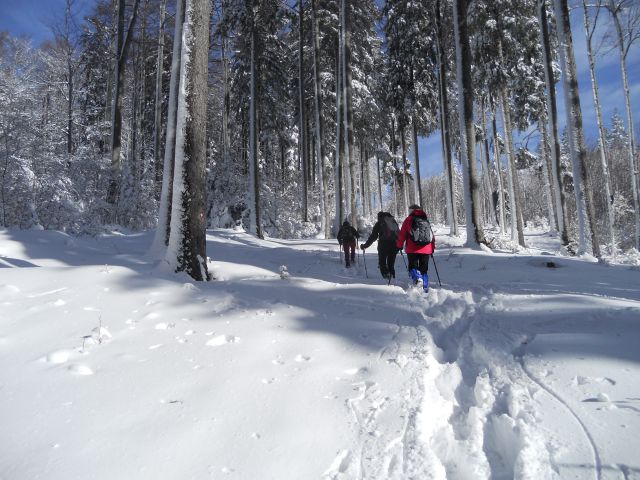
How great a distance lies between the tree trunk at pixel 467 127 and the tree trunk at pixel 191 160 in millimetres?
7968

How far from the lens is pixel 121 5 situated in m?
14.2

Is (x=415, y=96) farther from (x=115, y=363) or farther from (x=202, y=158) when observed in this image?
(x=115, y=363)

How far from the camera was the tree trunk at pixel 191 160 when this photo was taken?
5.84 metres

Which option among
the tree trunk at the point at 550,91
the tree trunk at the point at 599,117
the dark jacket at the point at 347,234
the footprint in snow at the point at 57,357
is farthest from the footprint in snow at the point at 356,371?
the tree trunk at the point at 599,117

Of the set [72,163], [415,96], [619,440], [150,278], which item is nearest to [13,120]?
[72,163]

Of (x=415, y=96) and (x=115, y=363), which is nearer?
(x=115, y=363)

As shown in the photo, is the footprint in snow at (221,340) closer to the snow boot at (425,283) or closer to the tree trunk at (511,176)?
the snow boot at (425,283)

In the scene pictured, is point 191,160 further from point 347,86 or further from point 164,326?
point 347,86

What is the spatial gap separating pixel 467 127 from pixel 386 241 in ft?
17.9

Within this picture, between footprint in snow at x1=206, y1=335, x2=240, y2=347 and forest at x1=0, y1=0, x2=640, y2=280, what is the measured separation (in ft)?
8.04

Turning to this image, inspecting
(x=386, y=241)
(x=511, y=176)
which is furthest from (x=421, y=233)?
(x=511, y=176)

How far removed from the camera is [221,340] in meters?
3.64

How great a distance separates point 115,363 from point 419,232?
16.7ft

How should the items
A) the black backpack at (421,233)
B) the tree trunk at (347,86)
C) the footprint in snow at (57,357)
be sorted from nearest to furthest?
the footprint in snow at (57,357)
the black backpack at (421,233)
the tree trunk at (347,86)
